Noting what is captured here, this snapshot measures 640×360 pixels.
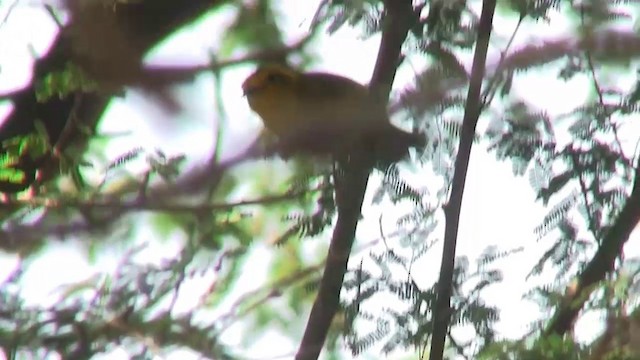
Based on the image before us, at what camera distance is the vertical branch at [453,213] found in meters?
0.79

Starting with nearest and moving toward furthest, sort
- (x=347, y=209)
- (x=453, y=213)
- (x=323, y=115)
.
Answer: (x=453, y=213)
(x=347, y=209)
(x=323, y=115)

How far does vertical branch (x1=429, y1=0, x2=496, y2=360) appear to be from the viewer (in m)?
0.79

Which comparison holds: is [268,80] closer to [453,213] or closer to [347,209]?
[347,209]

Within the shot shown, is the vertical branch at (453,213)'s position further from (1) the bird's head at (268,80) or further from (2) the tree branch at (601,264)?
(1) the bird's head at (268,80)

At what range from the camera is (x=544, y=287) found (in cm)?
87

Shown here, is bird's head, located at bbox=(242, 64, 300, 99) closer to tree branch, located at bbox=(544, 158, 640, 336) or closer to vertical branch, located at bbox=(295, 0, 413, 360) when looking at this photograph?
vertical branch, located at bbox=(295, 0, 413, 360)

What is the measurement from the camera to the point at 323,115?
1.04m

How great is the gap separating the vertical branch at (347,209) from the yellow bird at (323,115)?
0.02 metres

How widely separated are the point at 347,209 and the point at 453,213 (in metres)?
0.14

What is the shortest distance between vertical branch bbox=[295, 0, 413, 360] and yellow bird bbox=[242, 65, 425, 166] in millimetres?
23

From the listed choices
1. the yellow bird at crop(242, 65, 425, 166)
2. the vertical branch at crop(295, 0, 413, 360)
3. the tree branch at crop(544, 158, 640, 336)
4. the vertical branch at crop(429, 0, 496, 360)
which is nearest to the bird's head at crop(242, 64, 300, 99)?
the yellow bird at crop(242, 65, 425, 166)

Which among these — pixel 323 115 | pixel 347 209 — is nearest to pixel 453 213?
pixel 347 209

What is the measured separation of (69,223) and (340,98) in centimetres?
32

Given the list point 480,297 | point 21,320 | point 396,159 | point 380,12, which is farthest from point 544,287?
point 21,320
